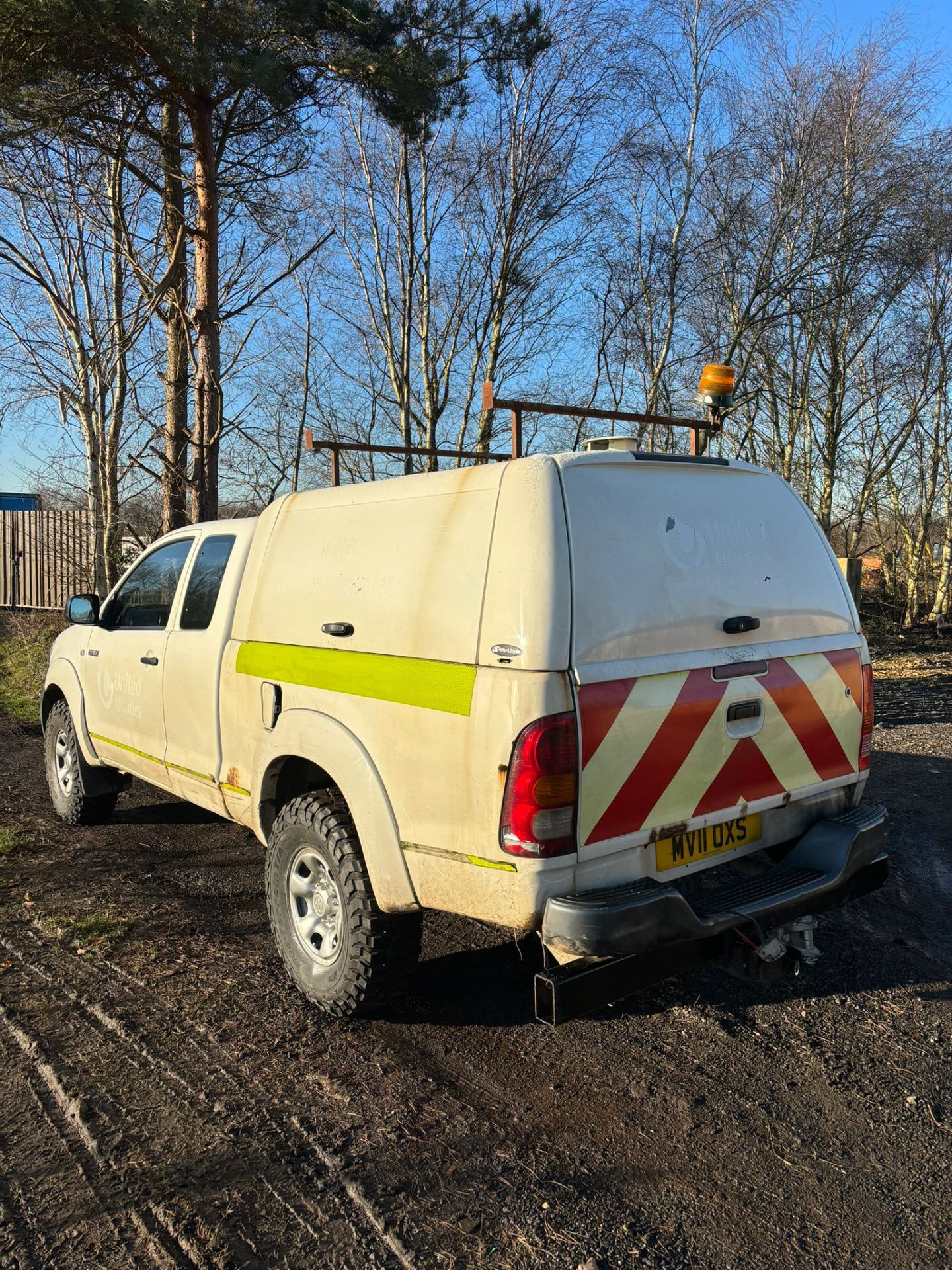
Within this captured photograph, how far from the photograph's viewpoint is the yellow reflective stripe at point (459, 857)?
2.68 metres

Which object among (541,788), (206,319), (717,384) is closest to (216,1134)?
(541,788)

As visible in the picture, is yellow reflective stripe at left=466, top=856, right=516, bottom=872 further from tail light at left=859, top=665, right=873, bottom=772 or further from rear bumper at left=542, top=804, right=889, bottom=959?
tail light at left=859, top=665, right=873, bottom=772

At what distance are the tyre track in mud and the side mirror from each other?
228 cm

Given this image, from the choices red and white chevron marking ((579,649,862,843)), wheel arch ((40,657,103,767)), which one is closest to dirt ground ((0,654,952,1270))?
red and white chevron marking ((579,649,862,843))

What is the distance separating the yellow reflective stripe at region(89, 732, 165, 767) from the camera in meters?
4.79

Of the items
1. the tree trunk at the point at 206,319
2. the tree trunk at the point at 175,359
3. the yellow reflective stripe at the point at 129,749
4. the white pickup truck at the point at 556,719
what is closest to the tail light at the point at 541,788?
the white pickup truck at the point at 556,719

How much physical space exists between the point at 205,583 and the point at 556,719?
257cm

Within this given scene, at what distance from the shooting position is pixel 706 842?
3115 mm

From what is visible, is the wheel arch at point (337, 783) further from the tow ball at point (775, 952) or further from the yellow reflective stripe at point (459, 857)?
the tow ball at point (775, 952)

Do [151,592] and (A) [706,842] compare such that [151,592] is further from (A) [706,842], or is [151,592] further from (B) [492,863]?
(A) [706,842]

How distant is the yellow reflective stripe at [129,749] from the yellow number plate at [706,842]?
9.48 ft

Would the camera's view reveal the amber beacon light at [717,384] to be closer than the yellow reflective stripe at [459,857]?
No

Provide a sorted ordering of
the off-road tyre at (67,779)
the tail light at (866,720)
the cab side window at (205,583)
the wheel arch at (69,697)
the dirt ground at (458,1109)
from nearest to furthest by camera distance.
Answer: the dirt ground at (458,1109) → the tail light at (866,720) → the cab side window at (205,583) → the wheel arch at (69,697) → the off-road tyre at (67,779)

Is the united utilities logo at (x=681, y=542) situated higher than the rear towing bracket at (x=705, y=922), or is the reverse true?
Result: the united utilities logo at (x=681, y=542)
